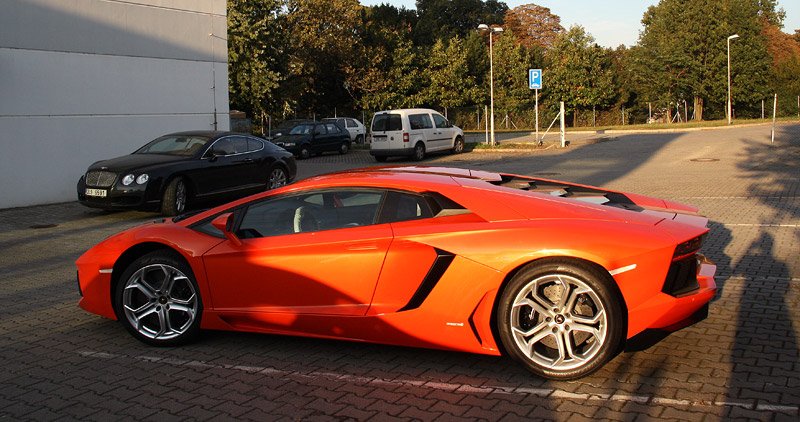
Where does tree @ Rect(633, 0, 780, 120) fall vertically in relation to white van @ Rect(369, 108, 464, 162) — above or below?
above

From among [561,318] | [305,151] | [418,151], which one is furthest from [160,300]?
[305,151]

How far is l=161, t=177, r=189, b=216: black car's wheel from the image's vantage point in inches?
538

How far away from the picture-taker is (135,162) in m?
14.0

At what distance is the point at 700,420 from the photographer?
4.07 m

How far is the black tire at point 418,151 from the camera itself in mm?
28766

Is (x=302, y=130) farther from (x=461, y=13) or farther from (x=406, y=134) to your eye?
(x=461, y=13)

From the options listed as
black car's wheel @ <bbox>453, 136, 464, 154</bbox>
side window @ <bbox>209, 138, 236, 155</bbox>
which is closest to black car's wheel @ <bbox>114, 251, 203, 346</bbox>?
side window @ <bbox>209, 138, 236, 155</bbox>

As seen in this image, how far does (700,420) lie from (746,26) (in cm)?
6644

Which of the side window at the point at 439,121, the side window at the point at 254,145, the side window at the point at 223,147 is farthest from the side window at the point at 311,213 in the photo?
the side window at the point at 439,121

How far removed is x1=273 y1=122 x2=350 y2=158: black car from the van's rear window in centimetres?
409

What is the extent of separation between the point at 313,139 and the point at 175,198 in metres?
18.9

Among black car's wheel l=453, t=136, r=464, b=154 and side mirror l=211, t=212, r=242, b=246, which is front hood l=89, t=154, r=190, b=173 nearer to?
side mirror l=211, t=212, r=242, b=246

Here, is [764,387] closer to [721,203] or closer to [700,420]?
[700,420]

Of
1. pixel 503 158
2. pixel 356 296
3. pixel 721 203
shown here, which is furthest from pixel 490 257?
pixel 503 158
